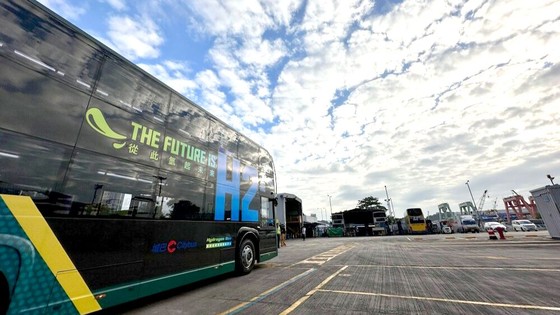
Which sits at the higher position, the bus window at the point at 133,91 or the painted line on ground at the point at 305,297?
the bus window at the point at 133,91

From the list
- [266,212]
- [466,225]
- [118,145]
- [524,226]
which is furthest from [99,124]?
[524,226]

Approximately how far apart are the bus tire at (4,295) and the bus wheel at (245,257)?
459cm

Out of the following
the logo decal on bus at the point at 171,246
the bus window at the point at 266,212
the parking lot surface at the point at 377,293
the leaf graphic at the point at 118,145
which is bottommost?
the parking lot surface at the point at 377,293

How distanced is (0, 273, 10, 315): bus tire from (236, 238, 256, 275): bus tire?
15.1 feet

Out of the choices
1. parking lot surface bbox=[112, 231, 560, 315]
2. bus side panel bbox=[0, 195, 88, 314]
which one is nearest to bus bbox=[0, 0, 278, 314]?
bus side panel bbox=[0, 195, 88, 314]

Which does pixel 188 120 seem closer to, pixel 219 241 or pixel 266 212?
pixel 219 241

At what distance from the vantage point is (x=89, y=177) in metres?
3.31

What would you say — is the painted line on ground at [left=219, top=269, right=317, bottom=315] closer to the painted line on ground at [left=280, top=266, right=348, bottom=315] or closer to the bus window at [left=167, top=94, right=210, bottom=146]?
the painted line on ground at [left=280, top=266, right=348, bottom=315]

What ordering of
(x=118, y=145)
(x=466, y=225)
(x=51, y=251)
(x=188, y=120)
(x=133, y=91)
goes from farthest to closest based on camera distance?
(x=466, y=225) < (x=188, y=120) < (x=133, y=91) < (x=118, y=145) < (x=51, y=251)

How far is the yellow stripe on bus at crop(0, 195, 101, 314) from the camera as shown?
2.61 metres

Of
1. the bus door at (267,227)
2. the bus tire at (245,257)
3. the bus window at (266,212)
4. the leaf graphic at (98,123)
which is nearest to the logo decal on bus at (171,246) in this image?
the bus tire at (245,257)

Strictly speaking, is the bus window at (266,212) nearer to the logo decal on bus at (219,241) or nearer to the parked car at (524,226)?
the logo decal on bus at (219,241)

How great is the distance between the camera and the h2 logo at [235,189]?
591 cm

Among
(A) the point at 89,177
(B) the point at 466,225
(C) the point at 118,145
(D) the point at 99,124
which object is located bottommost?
(B) the point at 466,225
